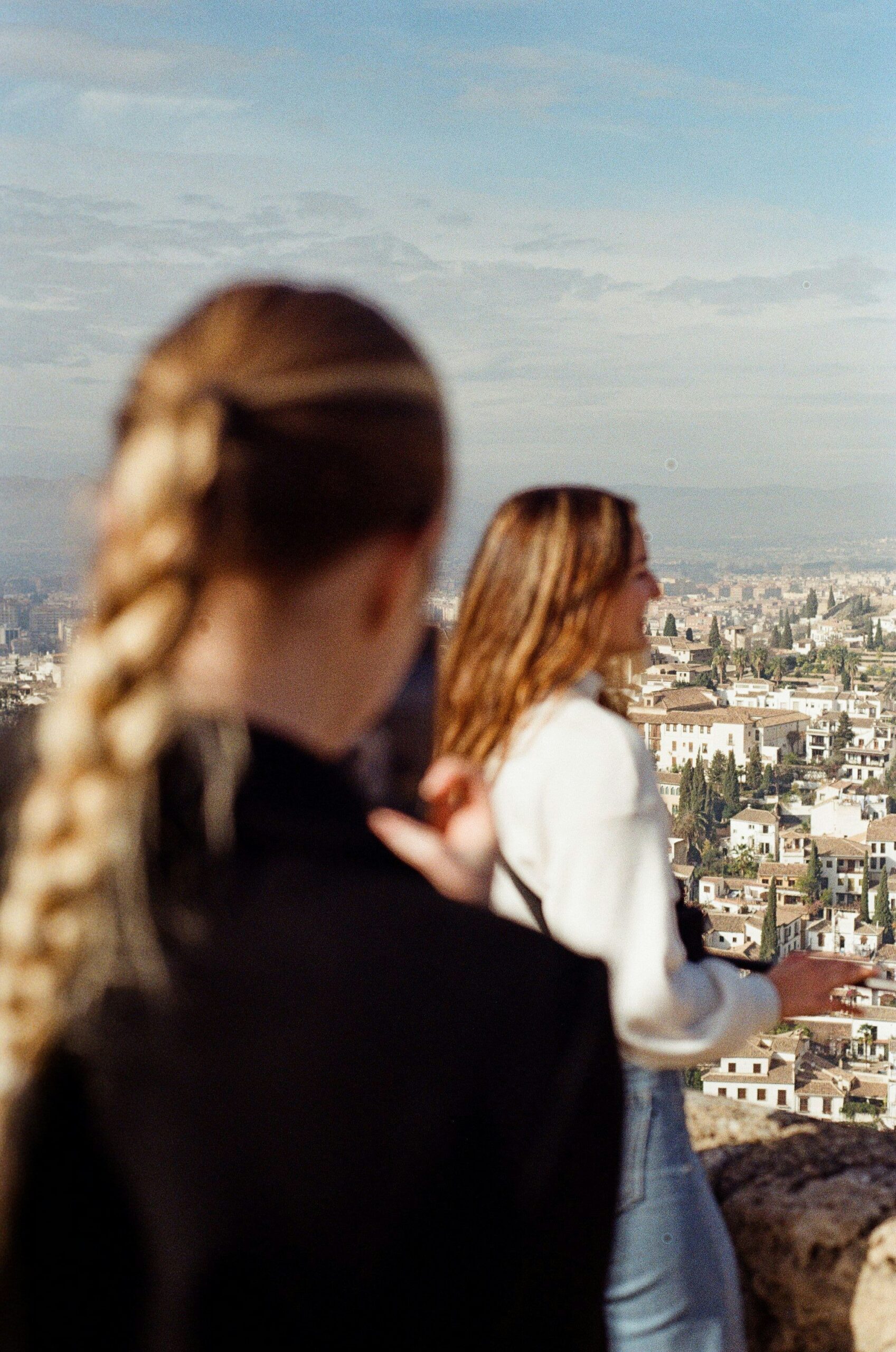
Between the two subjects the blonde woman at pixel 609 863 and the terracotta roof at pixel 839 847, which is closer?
the blonde woman at pixel 609 863

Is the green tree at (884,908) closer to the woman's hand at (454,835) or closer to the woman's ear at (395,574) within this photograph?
the woman's hand at (454,835)

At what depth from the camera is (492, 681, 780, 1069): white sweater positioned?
1492mm

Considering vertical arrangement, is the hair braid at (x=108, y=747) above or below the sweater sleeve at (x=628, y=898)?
above

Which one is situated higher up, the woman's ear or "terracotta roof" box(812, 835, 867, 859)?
the woman's ear

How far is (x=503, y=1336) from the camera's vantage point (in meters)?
0.69

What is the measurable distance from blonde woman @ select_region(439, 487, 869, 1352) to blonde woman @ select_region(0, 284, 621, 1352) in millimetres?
774

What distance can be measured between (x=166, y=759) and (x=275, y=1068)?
16 cm

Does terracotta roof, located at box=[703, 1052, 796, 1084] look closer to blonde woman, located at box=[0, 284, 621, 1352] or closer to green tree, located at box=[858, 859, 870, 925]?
blonde woman, located at box=[0, 284, 621, 1352]

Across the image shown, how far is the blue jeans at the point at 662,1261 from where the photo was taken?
4.88 ft

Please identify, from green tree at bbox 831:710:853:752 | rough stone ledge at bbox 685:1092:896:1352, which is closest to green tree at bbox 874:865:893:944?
green tree at bbox 831:710:853:752

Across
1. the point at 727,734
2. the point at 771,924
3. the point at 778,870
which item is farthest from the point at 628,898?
the point at 727,734

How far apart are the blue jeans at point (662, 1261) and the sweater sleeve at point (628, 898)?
3.2 inches

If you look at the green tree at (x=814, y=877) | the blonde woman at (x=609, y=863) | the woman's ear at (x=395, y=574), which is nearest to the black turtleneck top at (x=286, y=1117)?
the woman's ear at (x=395, y=574)

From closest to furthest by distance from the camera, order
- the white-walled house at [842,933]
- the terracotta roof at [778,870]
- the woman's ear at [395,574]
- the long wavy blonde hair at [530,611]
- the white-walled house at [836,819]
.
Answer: the woman's ear at [395,574] < the long wavy blonde hair at [530,611] < the white-walled house at [842,933] < the terracotta roof at [778,870] < the white-walled house at [836,819]
